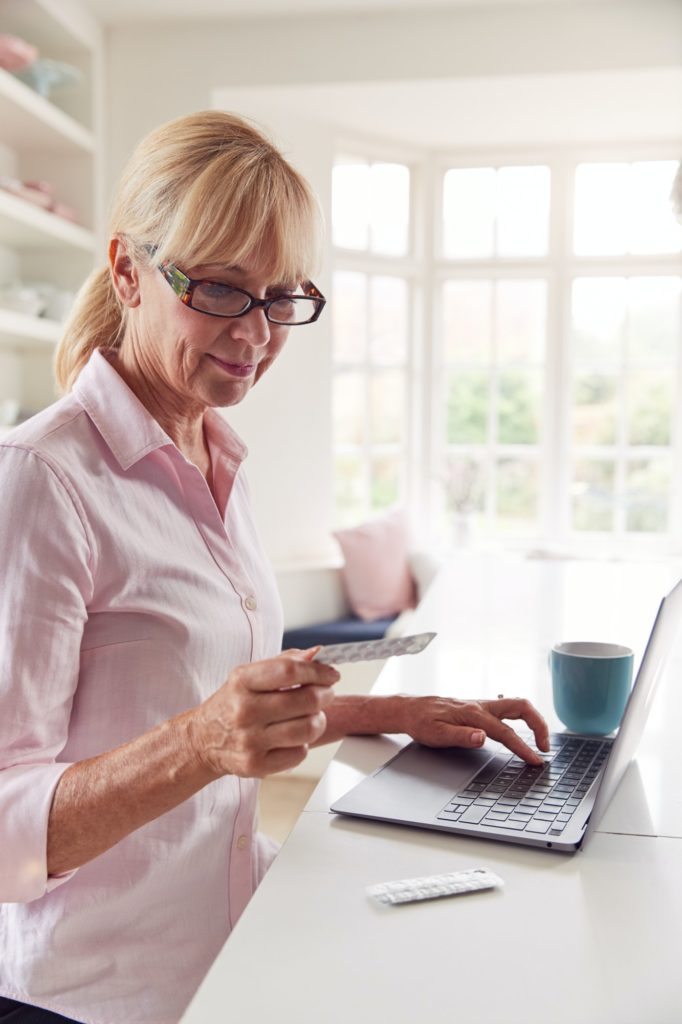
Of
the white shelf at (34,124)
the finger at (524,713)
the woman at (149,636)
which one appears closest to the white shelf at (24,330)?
the white shelf at (34,124)

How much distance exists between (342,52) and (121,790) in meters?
3.53

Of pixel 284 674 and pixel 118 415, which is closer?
pixel 284 674

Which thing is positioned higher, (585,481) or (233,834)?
(585,481)

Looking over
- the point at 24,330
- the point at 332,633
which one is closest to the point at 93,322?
the point at 24,330

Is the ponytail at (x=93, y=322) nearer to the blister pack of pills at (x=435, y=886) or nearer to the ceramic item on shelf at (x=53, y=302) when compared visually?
the blister pack of pills at (x=435, y=886)

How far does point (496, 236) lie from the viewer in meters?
4.72

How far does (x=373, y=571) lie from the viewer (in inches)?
162

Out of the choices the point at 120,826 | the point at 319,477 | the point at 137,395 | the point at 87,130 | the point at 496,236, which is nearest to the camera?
the point at 120,826

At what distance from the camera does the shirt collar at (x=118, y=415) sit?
109cm

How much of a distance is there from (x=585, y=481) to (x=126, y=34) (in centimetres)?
292

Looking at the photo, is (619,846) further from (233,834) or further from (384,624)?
(384,624)

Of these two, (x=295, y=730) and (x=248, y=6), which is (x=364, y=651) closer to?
(x=295, y=730)

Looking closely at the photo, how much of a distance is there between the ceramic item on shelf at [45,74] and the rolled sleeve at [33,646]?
2878mm

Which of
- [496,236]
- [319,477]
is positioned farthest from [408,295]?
[319,477]
